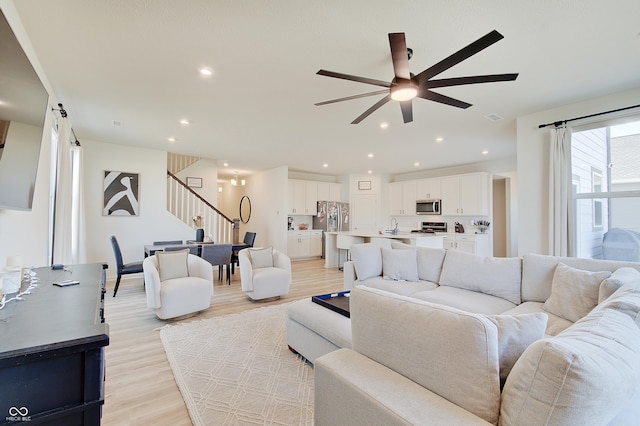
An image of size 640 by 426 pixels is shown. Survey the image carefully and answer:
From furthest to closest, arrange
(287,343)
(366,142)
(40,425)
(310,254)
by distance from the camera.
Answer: (310,254)
(366,142)
(287,343)
(40,425)

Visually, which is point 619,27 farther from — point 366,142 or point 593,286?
point 366,142

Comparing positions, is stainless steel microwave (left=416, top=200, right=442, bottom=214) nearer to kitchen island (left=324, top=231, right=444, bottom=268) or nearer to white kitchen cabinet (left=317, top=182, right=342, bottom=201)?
kitchen island (left=324, top=231, right=444, bottom=268)

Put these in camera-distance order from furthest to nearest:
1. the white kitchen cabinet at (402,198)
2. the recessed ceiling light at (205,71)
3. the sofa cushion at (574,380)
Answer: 1. the white kitchen cabinet at (402,198)
2. the recessed ceiling light at (205,71)
3. the sofa cushion at (574,380)

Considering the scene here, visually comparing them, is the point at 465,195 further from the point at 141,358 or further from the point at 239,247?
the point at 141,358

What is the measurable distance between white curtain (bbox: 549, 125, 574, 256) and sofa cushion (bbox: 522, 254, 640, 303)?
3.63ft

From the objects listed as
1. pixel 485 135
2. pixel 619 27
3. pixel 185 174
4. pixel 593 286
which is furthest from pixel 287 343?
pixel 185 174

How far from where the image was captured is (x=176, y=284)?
11.4 ft

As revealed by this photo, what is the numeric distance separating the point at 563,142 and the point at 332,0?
11.5ft

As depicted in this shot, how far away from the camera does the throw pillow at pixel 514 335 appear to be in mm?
1005

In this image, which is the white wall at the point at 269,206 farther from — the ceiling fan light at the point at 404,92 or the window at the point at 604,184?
the window at the point at 604,184

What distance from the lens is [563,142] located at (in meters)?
3.58

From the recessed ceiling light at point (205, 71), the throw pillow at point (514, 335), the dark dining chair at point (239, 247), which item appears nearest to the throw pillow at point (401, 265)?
the throw pillow at point (514, 335)

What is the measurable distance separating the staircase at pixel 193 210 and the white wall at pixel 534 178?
228 inches

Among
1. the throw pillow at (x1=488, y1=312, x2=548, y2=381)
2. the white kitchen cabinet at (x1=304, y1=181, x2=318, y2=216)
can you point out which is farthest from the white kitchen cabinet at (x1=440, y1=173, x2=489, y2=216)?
the throw pillow at (x1=488, y1=312, x2=548, y2=381)
